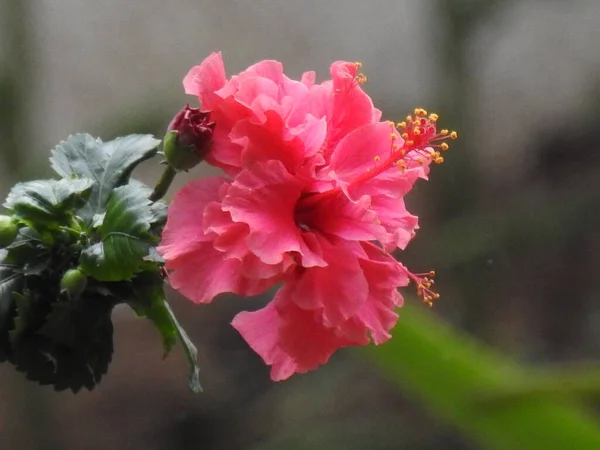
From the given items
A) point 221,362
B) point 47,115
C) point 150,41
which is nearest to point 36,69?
point 47,115

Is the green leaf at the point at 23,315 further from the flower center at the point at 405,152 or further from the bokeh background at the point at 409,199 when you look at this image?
the bokeh background at the point at 409,199

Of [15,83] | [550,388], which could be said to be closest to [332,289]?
[550,388]

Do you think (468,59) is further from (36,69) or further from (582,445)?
(582,445)

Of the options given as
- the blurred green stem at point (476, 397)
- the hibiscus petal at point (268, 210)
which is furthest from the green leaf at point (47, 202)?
the blurred green stem at point (476, 397)

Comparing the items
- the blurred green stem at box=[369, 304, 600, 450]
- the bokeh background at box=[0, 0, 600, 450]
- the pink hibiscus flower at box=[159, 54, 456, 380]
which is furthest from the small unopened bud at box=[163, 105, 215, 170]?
the bokeh background at box=[0, 0, 600, 450]

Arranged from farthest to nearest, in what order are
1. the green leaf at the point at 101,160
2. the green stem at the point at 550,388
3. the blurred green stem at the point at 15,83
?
Result: the blurred green stem at the point at 15,83
the green stem at the point at 550,388
the green leaf at the point at 101,160

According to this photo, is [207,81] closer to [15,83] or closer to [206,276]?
[206,276]
